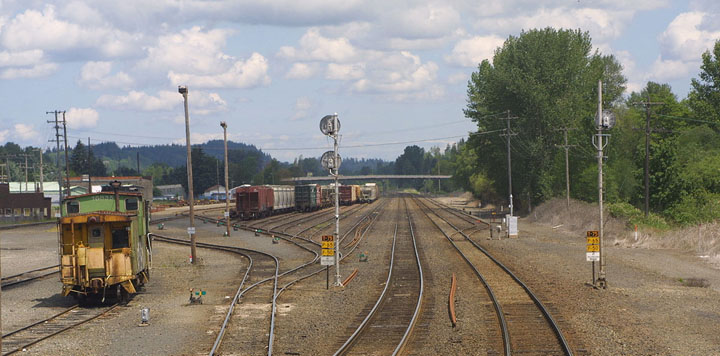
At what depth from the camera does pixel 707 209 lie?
4562cm

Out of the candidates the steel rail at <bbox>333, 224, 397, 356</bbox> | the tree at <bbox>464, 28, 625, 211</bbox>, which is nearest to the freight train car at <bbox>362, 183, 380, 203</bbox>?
the tree at <bbox>464, 28, 625, 211</bbox>

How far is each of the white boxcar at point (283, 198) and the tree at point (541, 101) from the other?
23.6 metres

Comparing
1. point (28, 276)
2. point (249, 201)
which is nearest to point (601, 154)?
point (28, 276)

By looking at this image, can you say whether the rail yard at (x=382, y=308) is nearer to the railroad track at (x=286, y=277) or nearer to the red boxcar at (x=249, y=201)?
the railroad track at (x=286, y=277)

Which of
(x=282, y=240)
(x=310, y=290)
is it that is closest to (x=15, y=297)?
(x=310, y=290)

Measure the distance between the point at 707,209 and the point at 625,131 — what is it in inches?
1045

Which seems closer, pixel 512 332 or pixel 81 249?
pixel 512 332

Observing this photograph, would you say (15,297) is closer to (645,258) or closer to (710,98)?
(645,258)

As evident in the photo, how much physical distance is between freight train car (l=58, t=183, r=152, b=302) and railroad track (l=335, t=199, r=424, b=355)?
24.6 feet

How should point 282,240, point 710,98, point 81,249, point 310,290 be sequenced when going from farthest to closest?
1. point 710,98
2. point 282,240
3. point 310,290
4. point 81,249

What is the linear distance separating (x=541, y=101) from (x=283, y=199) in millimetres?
30771

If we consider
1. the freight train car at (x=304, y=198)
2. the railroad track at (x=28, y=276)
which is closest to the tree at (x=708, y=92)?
the freight train car at (x=304, y=198)

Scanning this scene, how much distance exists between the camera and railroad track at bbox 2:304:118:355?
15.5 m

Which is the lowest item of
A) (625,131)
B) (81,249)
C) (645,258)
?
(645,258)
